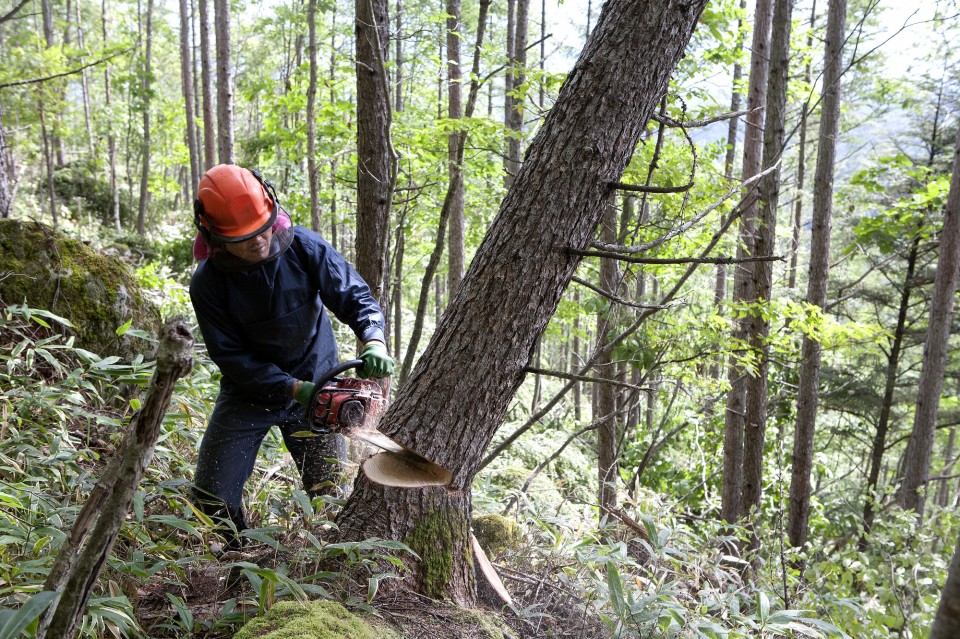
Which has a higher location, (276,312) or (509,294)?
(509,294)

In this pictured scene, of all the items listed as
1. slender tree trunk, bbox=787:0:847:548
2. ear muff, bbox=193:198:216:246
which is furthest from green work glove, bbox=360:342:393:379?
slender tree trunk, bbox=787:0:847:548

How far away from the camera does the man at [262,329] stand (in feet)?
9.91

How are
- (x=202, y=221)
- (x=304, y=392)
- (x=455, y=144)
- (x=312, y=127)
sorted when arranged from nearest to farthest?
(x=202, y=221), (x=304, y=392), (x=455, y=144), (x=312, y=127)

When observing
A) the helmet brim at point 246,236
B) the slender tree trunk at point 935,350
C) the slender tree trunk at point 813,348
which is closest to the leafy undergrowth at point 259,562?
the helmet brim at point 246,236

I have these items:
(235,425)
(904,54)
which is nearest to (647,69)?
(235,425)

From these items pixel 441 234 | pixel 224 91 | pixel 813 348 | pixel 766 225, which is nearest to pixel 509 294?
pixel 441 234

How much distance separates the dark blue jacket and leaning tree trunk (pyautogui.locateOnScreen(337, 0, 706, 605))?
2.32 feet

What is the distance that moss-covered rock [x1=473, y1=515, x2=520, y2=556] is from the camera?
3.44 metres

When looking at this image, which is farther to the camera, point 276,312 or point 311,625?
point 276,312

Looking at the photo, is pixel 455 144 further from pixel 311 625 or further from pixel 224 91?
pixel 311 625

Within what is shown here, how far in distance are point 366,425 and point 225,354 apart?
88cm

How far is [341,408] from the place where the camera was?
282cm

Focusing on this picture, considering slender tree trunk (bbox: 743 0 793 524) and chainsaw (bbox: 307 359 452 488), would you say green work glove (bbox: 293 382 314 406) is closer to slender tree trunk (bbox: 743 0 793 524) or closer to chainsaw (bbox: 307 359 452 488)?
chainsaw (bbox: 307 359 452 488)

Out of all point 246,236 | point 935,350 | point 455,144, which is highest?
point 455,144
